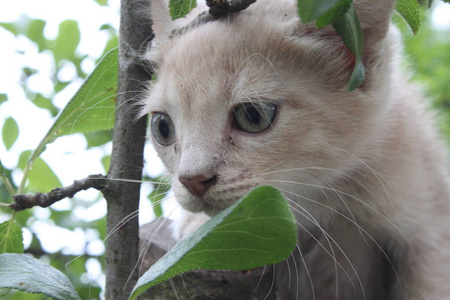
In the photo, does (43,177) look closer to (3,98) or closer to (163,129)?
(3,98)

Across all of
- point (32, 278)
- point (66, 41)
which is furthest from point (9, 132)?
point (32, 278)

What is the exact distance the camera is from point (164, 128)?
5.35 feet

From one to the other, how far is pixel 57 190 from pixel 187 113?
0.44 m

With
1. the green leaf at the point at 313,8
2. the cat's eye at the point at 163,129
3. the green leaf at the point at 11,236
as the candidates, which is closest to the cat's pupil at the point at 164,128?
the cat's eye at the point at 163,129

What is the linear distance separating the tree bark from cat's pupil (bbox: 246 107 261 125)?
278 mm

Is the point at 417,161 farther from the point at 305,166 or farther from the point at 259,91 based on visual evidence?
the point at 259,91

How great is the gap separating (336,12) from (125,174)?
23.1 inches

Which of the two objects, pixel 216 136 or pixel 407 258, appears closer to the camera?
pixel 216 136

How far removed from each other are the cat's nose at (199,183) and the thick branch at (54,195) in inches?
9.1

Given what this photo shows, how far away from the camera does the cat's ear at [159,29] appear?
63.1 inches

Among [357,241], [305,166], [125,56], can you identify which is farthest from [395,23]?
[125,56]

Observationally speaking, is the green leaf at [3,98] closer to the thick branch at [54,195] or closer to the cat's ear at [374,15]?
the thick branch at [54,195]

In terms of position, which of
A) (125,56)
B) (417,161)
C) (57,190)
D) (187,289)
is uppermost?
(125,56)

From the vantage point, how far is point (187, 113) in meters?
1.44
